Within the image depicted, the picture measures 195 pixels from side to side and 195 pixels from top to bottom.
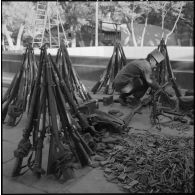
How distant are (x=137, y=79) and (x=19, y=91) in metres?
2.50

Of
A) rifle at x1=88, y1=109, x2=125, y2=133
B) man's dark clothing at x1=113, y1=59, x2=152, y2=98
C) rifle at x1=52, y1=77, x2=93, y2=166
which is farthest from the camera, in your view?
man's dark clothing at x1=113, y1=59, x2=152, y2=98

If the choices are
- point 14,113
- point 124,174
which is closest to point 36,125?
point 124,174

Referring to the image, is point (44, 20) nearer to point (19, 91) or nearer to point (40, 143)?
point (40, 143)

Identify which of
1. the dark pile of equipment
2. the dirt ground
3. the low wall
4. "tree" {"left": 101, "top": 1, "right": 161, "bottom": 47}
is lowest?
the dirt ground

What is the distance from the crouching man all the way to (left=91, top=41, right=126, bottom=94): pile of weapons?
1260 millimetres

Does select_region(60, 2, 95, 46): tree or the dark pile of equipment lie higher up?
select_region(60, 2, 95, 46): tree

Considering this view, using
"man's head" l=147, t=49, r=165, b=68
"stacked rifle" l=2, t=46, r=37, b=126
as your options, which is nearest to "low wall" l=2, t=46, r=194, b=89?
"man's head" l=147, t=49, r=165, b=68

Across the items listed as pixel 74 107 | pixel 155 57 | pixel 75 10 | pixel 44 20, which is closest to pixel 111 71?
pixel 155 57

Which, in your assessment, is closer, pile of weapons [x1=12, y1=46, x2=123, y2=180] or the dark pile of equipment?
pile of weapons [x1=12, y1=46, x2=123, y2=180]

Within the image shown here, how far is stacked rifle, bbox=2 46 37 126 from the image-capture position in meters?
5.58

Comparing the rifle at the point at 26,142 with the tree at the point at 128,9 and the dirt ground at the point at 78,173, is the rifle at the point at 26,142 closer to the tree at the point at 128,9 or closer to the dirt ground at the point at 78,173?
the dirt ground at the point at 78,173

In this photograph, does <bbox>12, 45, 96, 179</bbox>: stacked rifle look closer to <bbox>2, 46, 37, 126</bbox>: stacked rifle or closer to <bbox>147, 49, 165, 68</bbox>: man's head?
<bbox>2, 46, 37, 126</bbox>: stacked rifle

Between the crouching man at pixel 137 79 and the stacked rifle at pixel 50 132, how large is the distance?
9.22 feet

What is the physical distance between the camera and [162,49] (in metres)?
7.20
